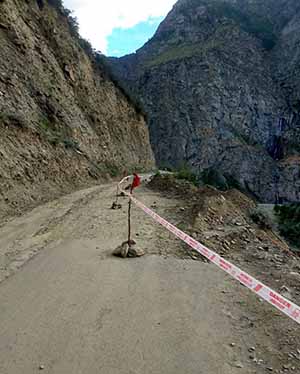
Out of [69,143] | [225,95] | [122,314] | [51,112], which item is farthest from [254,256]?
[225,95]

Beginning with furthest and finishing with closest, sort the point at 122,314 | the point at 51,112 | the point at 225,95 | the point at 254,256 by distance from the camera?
the point at 225,95 < the point at 51,112 < the point at 254,256 < the point at 122,314

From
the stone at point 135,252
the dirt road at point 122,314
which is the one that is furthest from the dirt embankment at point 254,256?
the stone at point 135,252

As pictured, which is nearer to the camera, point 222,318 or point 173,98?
point 222,318

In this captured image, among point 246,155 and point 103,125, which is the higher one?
point 103,125

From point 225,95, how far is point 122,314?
2994 inches

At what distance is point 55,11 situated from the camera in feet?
90.2

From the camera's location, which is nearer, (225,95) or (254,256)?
(254,256)

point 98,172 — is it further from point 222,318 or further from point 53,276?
point 222,318

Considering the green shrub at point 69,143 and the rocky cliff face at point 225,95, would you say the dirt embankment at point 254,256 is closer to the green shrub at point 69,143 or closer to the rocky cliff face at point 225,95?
the green shrub at point 69,143

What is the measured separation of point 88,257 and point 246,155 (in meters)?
67.9

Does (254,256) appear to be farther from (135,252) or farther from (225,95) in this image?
(225,95)

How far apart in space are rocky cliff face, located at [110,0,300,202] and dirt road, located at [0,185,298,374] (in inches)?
2305

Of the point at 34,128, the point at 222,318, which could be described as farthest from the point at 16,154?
the point at 222,318

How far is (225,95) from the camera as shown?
7706 centimetres
